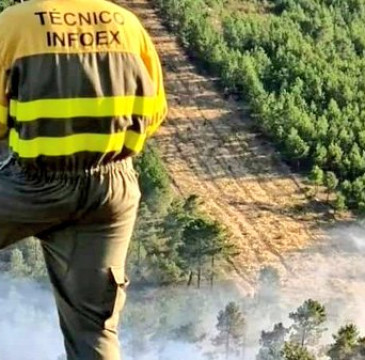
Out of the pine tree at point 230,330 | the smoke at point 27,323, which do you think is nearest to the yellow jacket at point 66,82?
the smoke at point 27,323

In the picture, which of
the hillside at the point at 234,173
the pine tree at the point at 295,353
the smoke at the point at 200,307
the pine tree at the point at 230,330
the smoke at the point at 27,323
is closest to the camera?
the pine tree at the point at 295,353

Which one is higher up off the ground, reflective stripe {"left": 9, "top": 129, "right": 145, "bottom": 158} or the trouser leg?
reflective stripe {"left": 9, "top": 129, "right": 145, "bottom": 158}

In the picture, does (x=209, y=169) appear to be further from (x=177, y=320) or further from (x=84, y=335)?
(x=84, y=335)

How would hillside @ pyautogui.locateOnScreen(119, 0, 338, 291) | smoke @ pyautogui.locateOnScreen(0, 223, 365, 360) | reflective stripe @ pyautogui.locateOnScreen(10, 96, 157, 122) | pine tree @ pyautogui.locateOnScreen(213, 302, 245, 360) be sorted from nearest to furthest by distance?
1. reflective stripe @ pyautogui.locateOnScreen(10, 96, 157, 122)
2. smoke @ pyautogui.locateOnScreen(0, 223, 365, 360)
3. pine tree @ pyautogui.locateOnScreen(213, 302, 245, 360)
4. hillside @ pyautogui.locateOnScreen(119, 0, 338, 291)

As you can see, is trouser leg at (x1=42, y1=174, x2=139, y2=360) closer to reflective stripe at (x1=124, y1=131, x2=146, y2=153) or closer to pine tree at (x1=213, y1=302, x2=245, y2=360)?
reflective stripe at (x1=124, y1=131, x2=146, y2=153)

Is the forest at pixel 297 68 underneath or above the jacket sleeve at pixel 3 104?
underneath

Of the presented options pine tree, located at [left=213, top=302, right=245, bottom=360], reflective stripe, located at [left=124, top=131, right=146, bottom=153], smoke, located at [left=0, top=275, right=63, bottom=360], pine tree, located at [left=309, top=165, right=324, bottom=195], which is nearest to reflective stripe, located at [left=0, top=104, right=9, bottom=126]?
reflective stripe, located at [left=124, top=131, right=146, bottom=153]

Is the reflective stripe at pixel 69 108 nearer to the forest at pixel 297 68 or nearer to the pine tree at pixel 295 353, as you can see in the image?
the pine tree at pixel 295 353
